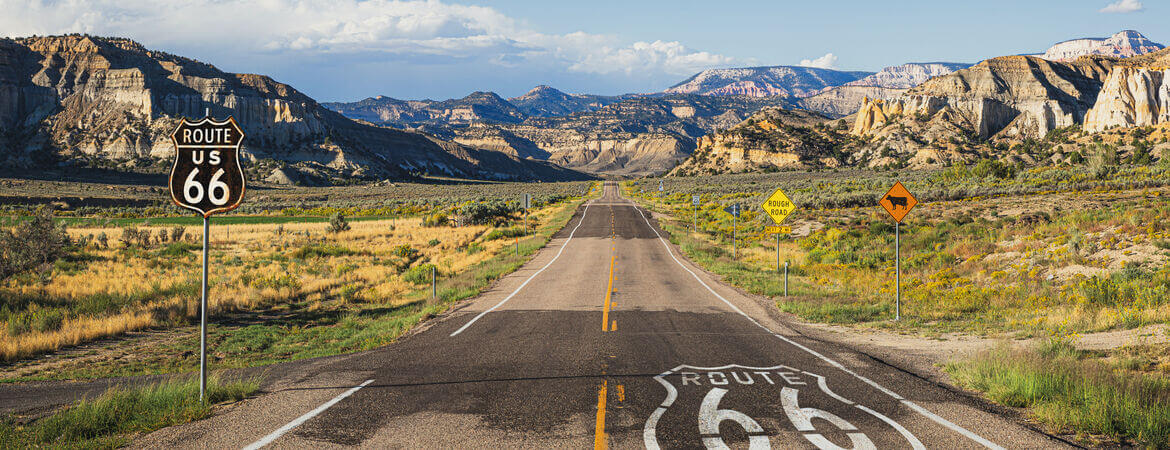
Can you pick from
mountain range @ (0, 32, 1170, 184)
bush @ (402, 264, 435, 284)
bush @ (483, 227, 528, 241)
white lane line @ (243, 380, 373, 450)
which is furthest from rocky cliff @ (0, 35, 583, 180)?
white lane line @ (243, 380, 373, 450)

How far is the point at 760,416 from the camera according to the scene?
643 centimetres

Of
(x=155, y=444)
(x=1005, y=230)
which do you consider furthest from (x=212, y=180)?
(x=1005, y=230)

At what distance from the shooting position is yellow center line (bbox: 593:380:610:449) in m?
5.64

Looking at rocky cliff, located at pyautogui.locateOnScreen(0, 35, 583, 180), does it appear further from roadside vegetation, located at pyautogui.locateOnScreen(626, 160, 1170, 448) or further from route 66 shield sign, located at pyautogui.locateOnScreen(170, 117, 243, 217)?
route 66 shield sign, located at pyautogui.locateOnScreen(170, 117, 243, 217)

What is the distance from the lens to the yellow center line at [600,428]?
18.5 ft

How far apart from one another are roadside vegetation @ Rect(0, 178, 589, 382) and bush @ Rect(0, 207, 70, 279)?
192 mm

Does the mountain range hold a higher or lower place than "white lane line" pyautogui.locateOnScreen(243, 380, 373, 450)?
higher

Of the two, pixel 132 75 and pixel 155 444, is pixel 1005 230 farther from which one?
pixel 132 75

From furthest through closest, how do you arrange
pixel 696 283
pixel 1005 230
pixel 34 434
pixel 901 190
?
pixel 1005 230
pixel 696 283
pixel 901 190
pixel 34 434

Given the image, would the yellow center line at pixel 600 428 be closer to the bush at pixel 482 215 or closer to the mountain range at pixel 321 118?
the bush at pixel 482 215

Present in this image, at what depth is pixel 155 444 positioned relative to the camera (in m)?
5.69

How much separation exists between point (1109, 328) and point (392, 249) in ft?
104

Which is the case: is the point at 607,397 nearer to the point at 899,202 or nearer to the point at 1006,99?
the point at 899,202

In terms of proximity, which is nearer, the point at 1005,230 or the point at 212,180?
the point at 212,180
